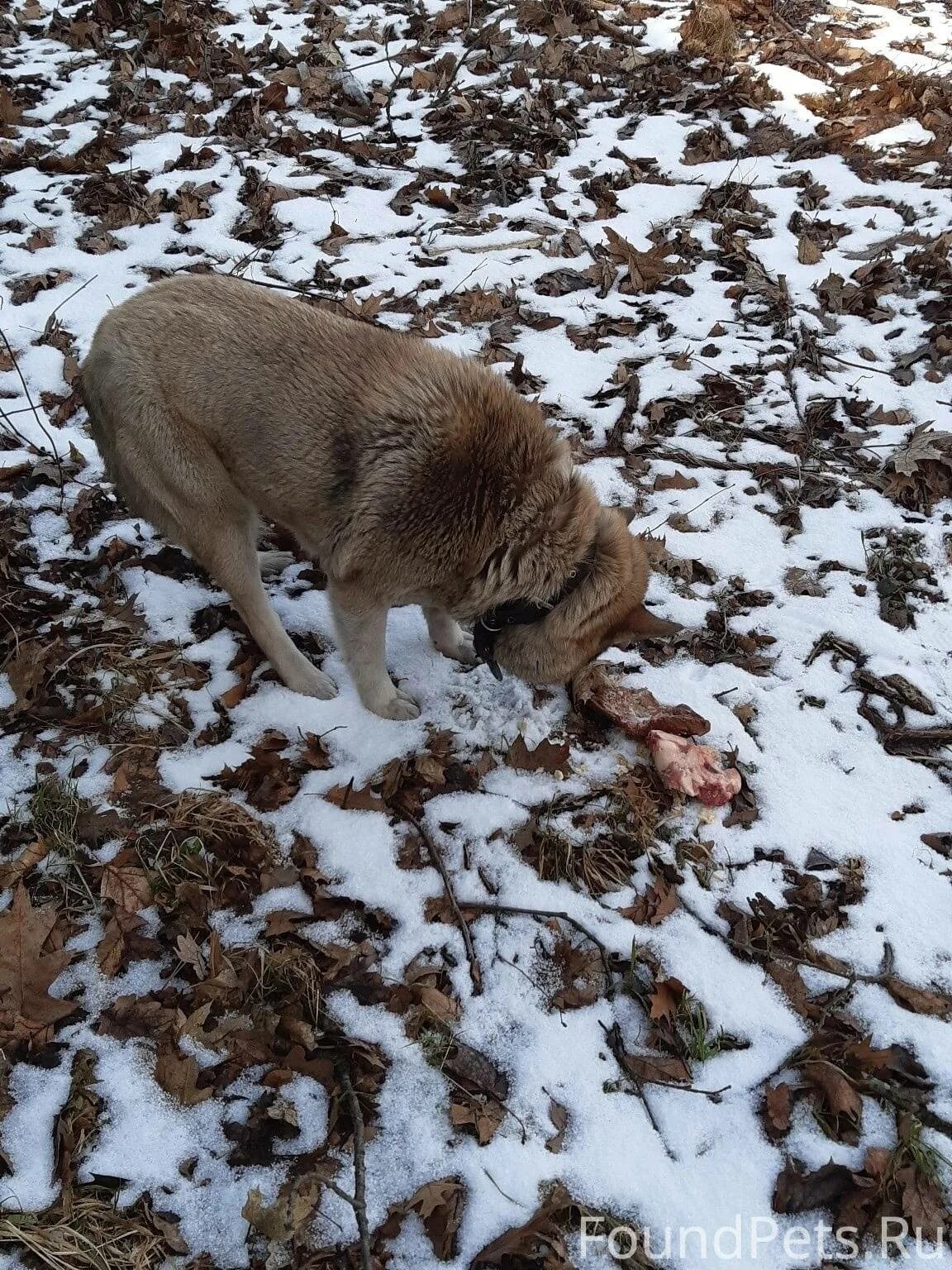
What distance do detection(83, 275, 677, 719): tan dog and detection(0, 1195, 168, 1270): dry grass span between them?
2.22m

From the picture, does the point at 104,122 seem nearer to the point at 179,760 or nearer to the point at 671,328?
the point at 671,328

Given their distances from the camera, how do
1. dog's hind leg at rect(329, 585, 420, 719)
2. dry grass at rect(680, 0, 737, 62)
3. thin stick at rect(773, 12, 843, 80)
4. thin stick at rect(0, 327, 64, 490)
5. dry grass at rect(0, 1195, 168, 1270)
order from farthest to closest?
1. dry grass at rect(680, 0, 737, 62)
2. thin stick at rect(773, 12, 843, 80)
3. thin stick at rect(0, 327, 64, 490)
4. dog's hind leg at rect(329, 585, 420, 719)
5. dry grass at rect(0, 1195, 168, 1270)

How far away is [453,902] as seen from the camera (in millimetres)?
3033

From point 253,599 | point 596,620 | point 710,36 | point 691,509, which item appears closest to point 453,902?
point 596,620

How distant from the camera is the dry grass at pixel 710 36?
8266mm

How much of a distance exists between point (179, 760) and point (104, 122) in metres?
6.98

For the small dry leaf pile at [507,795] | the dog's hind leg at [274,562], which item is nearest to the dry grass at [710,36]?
the small dry leaf pile at [507,795]

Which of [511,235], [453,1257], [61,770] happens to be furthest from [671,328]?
[453,1257]

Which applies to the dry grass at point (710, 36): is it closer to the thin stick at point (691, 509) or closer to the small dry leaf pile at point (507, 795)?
the small dry leaf pile at point (507, 795)

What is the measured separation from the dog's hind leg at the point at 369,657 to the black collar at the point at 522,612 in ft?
1.54

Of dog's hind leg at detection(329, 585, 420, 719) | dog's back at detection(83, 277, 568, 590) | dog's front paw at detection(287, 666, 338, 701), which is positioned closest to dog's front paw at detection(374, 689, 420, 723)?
dog's hind leg at detection(329, 585, 420, 719)

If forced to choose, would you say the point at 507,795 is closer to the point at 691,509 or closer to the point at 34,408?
the point at 691,509

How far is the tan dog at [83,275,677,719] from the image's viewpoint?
124 inches

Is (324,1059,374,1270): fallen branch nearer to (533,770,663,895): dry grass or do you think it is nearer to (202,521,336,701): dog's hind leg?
(533,770,663,895): dry grass
